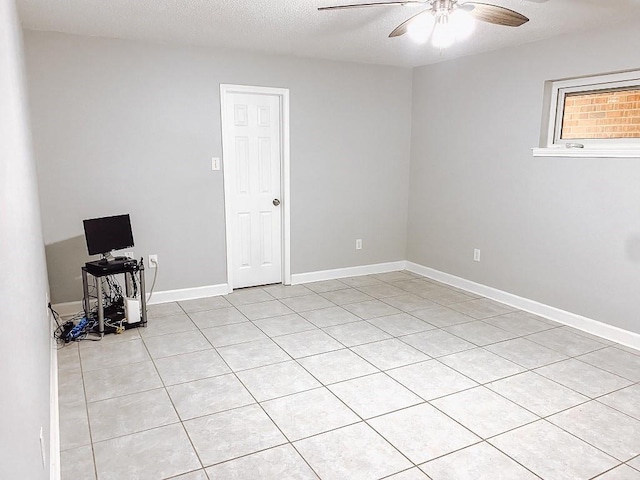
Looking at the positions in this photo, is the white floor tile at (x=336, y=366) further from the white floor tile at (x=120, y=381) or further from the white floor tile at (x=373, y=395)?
the white floor tile at (x=120, y=381)

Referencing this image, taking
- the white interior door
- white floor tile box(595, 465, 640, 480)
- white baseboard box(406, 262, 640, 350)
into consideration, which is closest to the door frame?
the white interior door

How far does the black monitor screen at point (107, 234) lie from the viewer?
3.60 m

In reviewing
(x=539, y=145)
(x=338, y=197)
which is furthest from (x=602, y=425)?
(x=338, y=197)

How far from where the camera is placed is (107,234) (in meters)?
3.71

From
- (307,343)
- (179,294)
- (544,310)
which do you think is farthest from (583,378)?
(179,294)

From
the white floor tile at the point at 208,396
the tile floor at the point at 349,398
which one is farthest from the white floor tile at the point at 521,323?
the white floor tile at the point at 208,396

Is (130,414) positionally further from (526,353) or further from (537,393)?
(526,353)

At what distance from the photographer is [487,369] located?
121 inches

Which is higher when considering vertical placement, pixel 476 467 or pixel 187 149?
pixel 187 149

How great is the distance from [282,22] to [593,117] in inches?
98.0

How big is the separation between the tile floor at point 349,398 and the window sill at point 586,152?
4.48 feet

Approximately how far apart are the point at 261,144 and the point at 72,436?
309cm

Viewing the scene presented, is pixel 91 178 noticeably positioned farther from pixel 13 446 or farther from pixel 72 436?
pixel 13 446

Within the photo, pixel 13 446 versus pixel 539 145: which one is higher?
pixel 539 145
